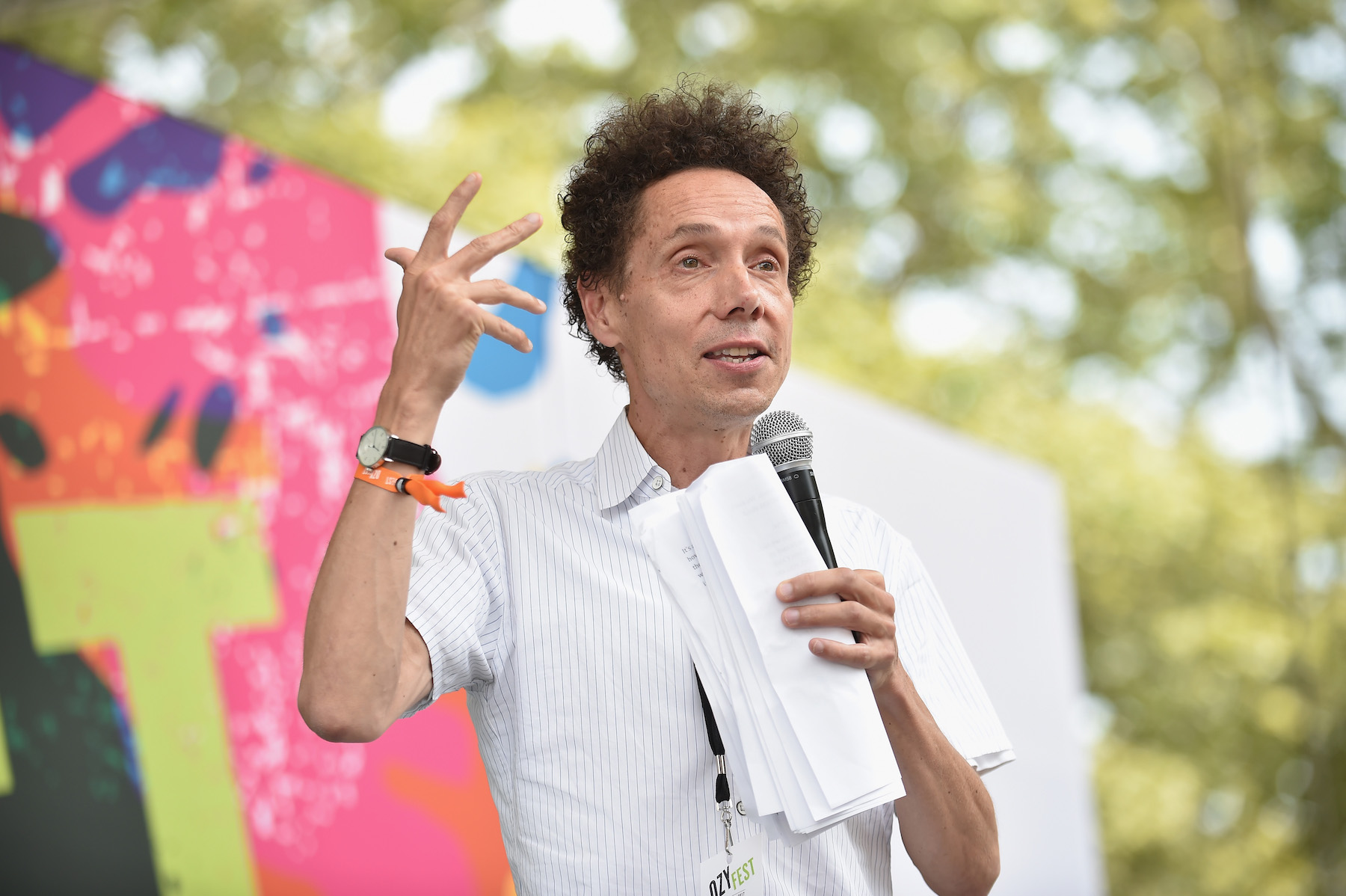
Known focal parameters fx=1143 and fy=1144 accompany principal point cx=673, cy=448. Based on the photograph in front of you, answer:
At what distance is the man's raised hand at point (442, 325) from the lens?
53.1 inches

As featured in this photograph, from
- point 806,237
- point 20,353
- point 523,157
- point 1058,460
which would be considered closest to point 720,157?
point 806,237

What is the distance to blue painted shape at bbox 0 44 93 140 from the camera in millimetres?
3361

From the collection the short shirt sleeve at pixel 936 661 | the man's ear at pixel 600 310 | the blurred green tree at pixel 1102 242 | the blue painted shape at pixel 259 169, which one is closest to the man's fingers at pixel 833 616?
the short shirt sleeve at pixel 936 661

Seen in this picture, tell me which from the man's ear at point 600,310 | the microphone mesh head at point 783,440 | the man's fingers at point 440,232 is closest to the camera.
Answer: the man's fingers at point 440,232

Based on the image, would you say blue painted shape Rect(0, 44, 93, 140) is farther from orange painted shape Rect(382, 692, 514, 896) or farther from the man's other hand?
the man's other hand

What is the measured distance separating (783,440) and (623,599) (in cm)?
33

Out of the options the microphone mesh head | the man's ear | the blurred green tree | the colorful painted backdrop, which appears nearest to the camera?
the microphone mesh head

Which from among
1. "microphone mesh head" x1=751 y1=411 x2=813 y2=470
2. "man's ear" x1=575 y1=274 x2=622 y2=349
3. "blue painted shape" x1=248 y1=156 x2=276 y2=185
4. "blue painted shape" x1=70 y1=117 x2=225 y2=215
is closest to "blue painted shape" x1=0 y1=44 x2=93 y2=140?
"blue painted shape" x1=70 y1=117 x2=225 y2=215

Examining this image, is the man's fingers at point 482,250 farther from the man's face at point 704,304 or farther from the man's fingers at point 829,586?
the man's fingers at point 829,586

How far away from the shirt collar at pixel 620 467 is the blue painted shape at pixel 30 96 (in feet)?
8.15

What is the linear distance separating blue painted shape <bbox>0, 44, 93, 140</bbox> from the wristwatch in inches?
105

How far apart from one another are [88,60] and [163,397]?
7.64m

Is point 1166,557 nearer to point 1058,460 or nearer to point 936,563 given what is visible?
point 1058,460

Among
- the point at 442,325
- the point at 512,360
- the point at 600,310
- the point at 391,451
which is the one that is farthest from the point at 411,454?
the point at 512,360
